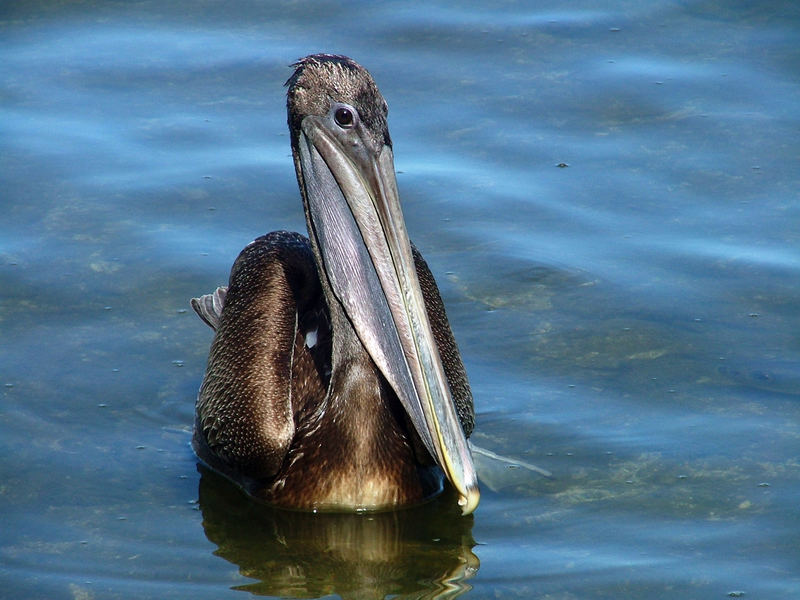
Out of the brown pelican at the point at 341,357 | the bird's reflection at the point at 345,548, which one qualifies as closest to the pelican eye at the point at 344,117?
the brown pelican at the point at 341,357

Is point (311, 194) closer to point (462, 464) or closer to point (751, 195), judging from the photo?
point (462, 464)

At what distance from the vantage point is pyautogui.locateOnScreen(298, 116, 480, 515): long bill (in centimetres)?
529

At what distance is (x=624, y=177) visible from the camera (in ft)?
28.1

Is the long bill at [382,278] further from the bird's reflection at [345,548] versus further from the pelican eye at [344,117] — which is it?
the bird's reflection at [345,548]

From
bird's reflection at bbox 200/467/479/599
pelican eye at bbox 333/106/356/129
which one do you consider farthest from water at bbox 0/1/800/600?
pelican eye at bbox 333/106/356/129

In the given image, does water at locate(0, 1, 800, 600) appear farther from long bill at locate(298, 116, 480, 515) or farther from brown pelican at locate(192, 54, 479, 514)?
long bill at locate(298, 116, 480, 515)

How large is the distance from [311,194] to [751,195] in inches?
139

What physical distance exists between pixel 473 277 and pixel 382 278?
2.36m

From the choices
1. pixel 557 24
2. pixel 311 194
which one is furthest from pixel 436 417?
pixel 557 24

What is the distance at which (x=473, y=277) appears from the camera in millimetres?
7656

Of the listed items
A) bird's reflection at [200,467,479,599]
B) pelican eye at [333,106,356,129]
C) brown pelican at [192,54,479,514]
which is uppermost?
pelican eye at [333,106,356,129]

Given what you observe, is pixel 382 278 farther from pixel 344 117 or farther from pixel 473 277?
pixel 473 277

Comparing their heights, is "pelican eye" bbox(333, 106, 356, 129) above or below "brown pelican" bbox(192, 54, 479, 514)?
above

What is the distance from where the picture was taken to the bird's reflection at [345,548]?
17.4 ft
